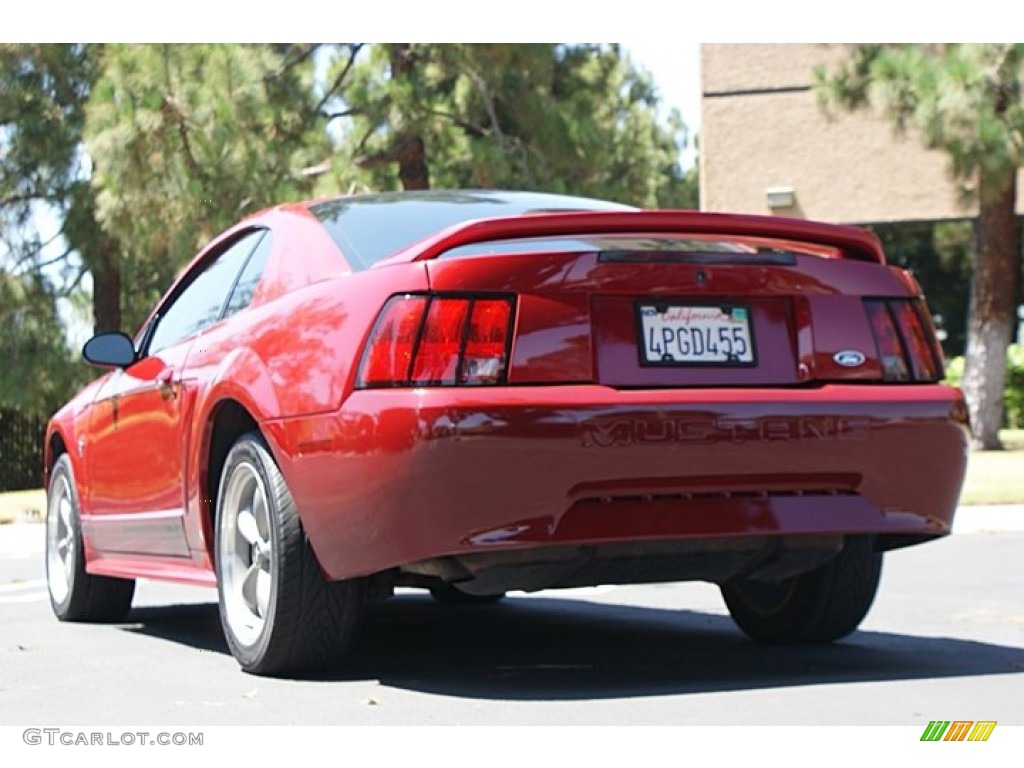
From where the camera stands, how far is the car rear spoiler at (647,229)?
5316 mm

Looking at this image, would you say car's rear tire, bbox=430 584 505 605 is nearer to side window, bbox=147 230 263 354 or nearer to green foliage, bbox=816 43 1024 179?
side window, bbox=147 230 263 354

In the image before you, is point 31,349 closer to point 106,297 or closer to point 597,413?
point 106,297

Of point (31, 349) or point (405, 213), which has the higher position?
point (405, 213)

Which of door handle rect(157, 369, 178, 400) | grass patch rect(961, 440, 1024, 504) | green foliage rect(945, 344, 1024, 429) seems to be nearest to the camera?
door handle rect(157, 369, 178, 400)

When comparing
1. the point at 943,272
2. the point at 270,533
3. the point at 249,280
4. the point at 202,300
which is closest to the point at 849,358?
the point at 270,533

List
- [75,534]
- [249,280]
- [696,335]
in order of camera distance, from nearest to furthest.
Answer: [696,335]
[249,280]
[75,534]

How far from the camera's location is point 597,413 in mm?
5082

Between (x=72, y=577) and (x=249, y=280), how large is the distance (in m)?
2.33

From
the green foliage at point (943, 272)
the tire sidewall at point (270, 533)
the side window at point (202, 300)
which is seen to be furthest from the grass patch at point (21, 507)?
the green foliage at point (943, 272)

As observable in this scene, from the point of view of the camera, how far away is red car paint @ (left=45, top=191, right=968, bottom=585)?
5.06 meters

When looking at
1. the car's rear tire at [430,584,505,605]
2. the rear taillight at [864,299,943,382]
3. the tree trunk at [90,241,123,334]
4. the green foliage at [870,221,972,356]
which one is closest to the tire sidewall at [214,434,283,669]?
the rear taillight at [864,299,943,382]

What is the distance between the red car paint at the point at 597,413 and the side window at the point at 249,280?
1.46 feet

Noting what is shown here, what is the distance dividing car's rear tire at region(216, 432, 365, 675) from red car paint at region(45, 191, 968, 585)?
0.11 metres

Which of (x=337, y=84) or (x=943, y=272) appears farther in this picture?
(x=943, y=272)
